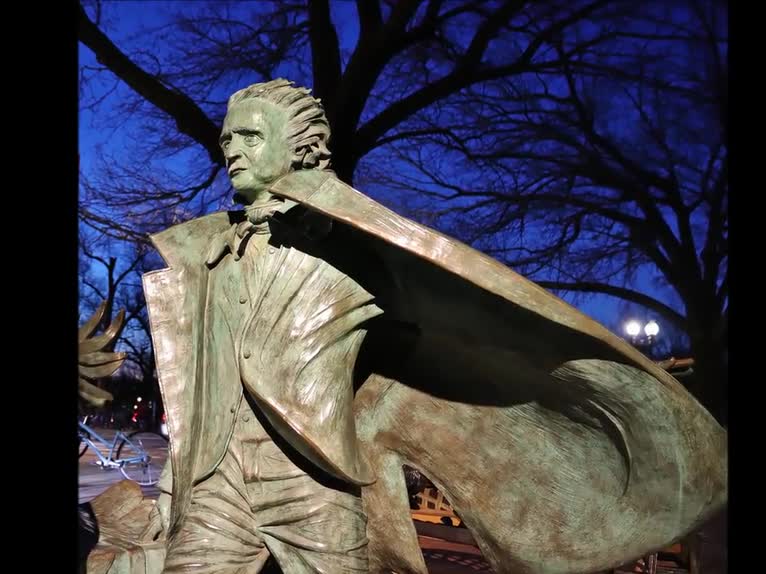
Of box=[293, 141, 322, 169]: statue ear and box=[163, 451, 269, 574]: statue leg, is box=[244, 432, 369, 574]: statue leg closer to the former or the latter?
box=[163, 451, 269, 574]: statue leg

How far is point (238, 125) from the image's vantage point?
2.12 m

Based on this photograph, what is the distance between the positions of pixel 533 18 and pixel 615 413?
2542 mm

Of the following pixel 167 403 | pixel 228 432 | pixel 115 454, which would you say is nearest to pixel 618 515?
pixel 228 432

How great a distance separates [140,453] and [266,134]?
3.18 m

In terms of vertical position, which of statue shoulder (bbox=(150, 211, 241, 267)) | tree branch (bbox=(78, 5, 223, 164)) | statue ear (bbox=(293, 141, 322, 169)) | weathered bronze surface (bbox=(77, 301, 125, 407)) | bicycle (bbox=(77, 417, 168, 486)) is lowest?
bicycle (bbox=(77, 417, 168, 486))

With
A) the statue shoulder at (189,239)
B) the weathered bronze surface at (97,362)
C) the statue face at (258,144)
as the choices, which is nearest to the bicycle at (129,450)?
the weathered bronze surface at (97,362)

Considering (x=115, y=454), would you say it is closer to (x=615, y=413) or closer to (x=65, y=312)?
(x=65, y=312)

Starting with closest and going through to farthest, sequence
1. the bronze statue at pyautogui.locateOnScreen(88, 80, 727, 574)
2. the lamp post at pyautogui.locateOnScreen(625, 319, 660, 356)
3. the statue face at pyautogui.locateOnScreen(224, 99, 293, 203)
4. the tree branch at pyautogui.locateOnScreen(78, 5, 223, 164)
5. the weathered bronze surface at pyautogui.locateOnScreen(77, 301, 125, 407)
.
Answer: the bronze statue at pyautogui.locateOnScreen(88, 80, 727, 574) → the statue face at pyautogui.locateOnScreen(224, 99, 293, 203) → the weathered bronze surface at pyautogui.locateOnScreen(77, 301, 125, 407) → the lamp post at pyautogui.locateOnScreen(625, 319, 660, 356) → the tree branch at pyautogui.locateOnScreen(78, 5, 223, 164)

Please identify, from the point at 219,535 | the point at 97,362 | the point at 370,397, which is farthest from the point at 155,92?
the point at 219,535

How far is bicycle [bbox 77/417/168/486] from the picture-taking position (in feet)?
14.7

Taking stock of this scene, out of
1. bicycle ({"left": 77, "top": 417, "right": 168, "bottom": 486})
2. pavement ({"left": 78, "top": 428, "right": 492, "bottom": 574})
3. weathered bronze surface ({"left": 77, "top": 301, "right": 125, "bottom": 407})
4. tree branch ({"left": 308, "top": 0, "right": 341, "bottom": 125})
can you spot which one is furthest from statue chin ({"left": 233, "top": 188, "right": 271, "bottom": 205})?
bicycle ({"left": 77, "top": 417, "right": 168, "bottom": 486})

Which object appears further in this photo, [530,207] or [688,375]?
[530,207]

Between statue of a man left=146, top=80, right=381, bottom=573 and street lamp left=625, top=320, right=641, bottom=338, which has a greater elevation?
street lamp left=625, top=320, right=641, bottom=338

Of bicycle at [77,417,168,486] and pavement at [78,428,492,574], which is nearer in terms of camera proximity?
pavement at [78,428,492,574]
